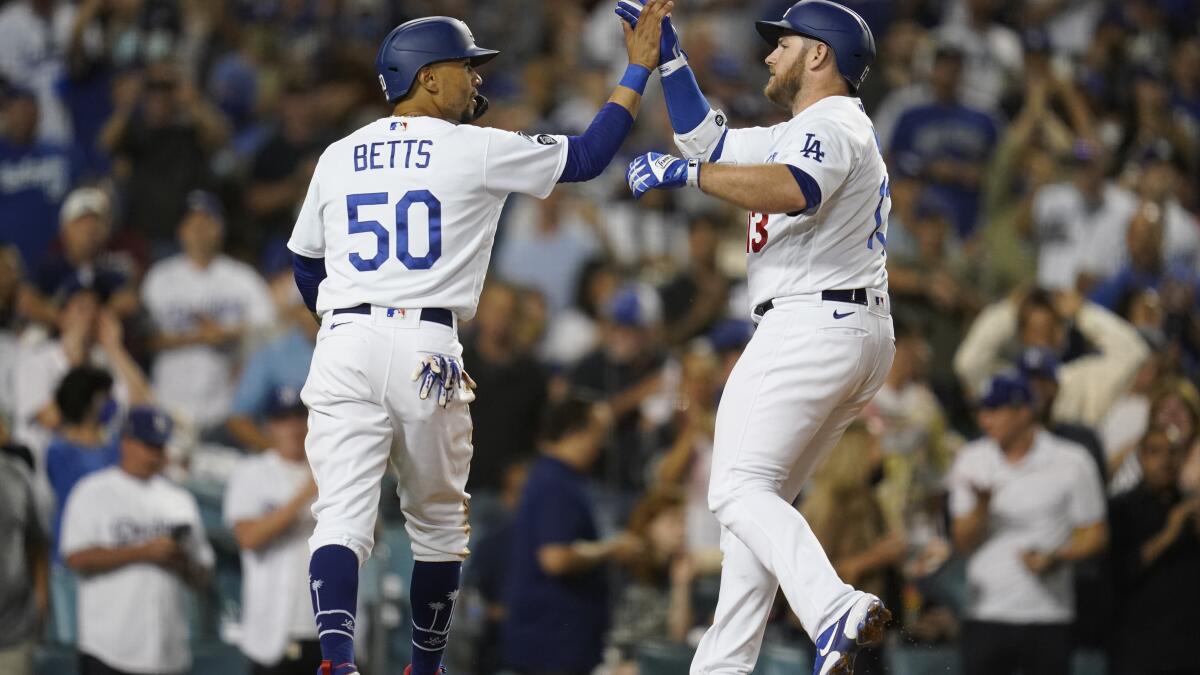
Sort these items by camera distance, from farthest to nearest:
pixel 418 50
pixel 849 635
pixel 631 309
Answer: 1. pixel 631 309
2. pixel 418 50
3. pixel 849 635

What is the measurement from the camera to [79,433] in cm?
961

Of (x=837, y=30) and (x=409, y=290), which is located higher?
(x=837, y=30)

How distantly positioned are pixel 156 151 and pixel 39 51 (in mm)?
1501

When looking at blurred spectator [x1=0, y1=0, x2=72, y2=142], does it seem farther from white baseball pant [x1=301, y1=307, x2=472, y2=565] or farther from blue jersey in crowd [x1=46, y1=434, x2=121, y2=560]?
white baseball pant [x1=301, y1=307, x2=472, y2=565]

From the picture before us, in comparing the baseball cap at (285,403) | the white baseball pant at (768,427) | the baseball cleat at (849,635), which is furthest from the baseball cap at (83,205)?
the baseball cleat at (849,635)

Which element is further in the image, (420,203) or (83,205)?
(83,205)

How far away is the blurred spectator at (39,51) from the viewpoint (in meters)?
13.2

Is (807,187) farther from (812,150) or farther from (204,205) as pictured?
(204,205)

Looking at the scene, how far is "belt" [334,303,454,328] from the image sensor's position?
20.3 feet

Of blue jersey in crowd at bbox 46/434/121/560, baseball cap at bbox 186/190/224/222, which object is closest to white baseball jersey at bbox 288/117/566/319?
blue jersey in crowd at bbox 46/434/121/560

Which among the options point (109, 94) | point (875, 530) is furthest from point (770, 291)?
point (109, 94)

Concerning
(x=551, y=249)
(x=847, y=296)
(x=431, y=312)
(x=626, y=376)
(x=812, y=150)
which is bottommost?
(x=626, y=376)

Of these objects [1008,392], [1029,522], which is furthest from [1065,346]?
[1029,522]

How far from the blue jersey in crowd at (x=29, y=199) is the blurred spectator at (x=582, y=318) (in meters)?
3.54
